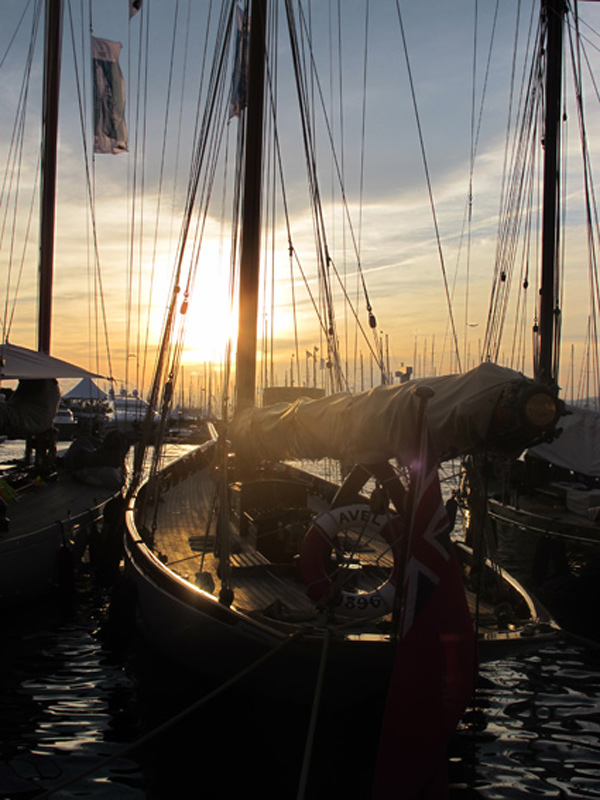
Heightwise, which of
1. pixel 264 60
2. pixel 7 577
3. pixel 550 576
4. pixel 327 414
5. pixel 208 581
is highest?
pixel 264 60

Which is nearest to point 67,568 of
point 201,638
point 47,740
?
point 47,740

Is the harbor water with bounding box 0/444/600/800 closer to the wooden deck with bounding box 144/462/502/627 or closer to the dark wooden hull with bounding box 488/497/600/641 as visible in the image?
the wooden deck with bounding box 144/462/502/627

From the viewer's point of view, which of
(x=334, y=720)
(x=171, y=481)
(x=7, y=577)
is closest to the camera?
(x=334, y=720)

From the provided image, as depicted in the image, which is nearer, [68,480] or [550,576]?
[550,576]

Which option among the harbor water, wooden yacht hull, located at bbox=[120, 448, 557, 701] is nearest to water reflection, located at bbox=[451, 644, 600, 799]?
the harbor water

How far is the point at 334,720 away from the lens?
269 inches

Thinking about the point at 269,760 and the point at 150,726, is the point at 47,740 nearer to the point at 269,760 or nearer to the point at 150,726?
the point at 150,726

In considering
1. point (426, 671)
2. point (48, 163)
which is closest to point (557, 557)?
point (426, 671)

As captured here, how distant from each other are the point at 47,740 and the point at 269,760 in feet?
9.11

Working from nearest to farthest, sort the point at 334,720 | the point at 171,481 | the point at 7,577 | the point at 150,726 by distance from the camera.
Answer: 1. the point at 334,720
2. the point at 150,726
3. the point at 7,577
4. the point at 171,481

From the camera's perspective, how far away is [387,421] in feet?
20.4

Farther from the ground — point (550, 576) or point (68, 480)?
point (68, 480)

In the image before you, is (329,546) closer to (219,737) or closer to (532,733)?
(219,737)

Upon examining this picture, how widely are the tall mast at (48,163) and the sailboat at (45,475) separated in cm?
3
